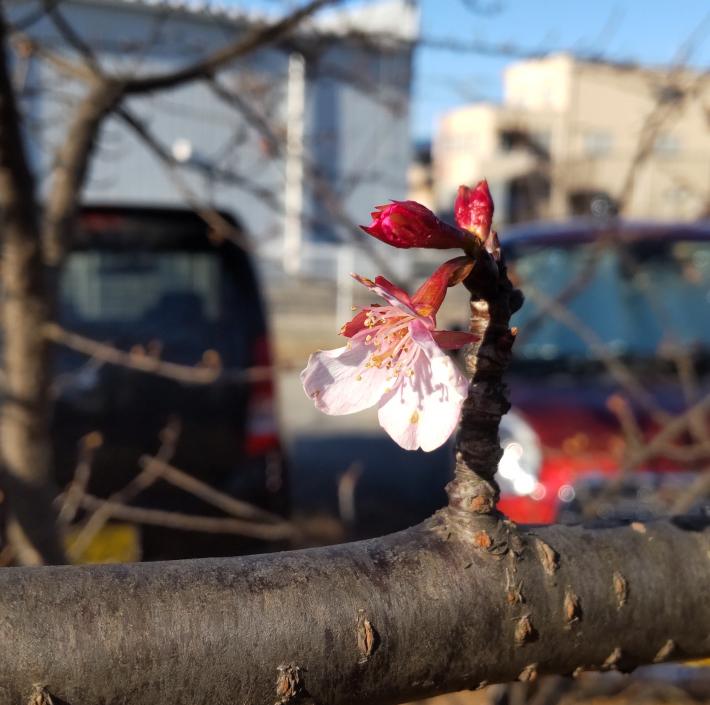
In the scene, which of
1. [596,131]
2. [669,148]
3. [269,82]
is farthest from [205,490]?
[596,131]

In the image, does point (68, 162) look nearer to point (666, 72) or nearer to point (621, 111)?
point (666, 72)

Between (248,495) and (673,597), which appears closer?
(673,597)

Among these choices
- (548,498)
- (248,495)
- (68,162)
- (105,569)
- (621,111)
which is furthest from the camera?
(621,111)

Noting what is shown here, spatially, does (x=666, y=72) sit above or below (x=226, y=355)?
above

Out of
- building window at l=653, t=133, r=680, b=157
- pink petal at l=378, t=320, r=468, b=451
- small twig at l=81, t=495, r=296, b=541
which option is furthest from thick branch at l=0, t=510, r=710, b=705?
building window at l=653, t=133, r=680, b=157

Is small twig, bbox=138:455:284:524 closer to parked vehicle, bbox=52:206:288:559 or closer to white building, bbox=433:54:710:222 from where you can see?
parked vehicle, bbox=52:206:288:559

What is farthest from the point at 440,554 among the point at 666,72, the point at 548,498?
the point at 548,498
